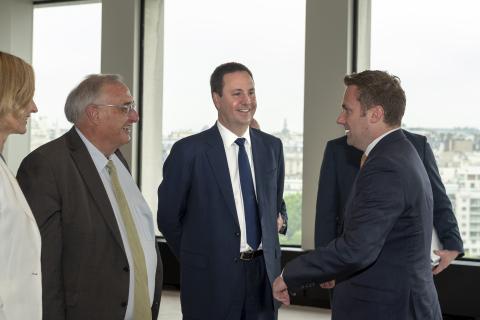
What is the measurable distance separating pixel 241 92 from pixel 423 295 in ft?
5.12

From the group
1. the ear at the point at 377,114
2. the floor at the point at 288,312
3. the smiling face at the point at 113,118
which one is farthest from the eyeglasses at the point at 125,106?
the floor at the point at 288,312

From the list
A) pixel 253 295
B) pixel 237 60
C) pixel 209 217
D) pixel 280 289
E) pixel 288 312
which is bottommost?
pixel 288 312

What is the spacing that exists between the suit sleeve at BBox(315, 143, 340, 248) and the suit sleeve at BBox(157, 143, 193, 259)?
0.82 metres

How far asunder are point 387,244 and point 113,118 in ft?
3.94

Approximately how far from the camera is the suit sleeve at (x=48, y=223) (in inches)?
104

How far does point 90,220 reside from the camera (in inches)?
109

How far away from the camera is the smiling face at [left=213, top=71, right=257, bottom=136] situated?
152 inches

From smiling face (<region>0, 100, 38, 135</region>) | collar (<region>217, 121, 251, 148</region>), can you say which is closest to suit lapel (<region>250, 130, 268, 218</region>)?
collar (<region>217, 121, 251, 148</region>)

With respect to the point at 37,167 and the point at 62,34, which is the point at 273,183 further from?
the point at 62,34

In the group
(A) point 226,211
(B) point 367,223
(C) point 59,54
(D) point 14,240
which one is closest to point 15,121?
(D) point 14,240

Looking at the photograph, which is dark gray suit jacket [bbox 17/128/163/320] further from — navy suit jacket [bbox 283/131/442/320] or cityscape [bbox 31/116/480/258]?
cityscape [bbox 31/116/480/258]

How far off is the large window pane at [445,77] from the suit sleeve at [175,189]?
3.88 m

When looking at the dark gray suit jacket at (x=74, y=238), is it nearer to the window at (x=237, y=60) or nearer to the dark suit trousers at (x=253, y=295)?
the dark suit trousers at (x=253, y=295)

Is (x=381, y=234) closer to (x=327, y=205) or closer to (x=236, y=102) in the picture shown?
(x=236, y=102)
